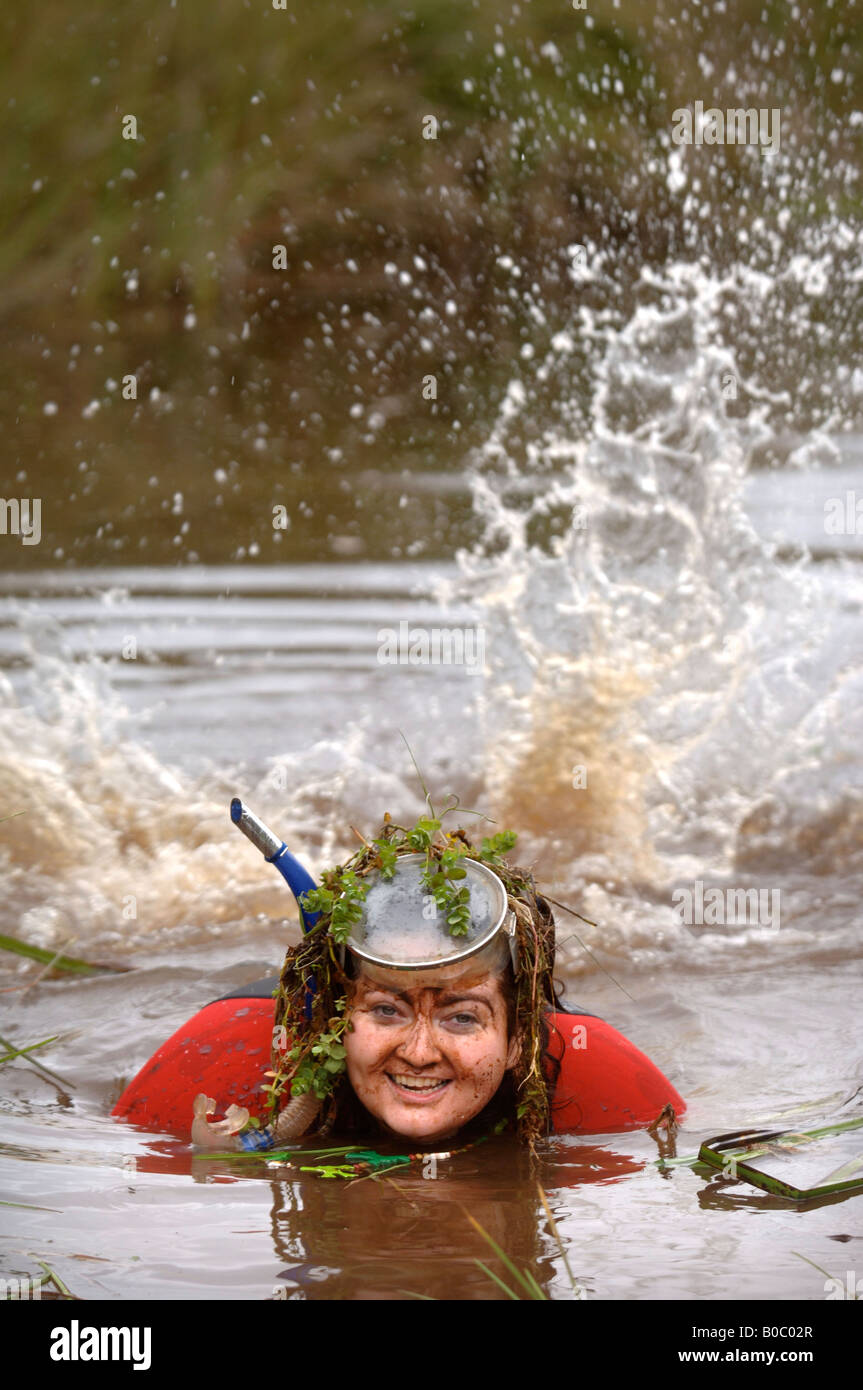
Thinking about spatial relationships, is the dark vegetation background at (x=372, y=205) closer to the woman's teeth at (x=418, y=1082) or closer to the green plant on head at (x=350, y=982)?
the green plant on head at (x=350, y=982)

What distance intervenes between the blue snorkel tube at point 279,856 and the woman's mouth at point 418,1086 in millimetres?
203

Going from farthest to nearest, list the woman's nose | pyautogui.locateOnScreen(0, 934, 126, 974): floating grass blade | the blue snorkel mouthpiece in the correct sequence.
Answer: pyautogui.locateOnScreen(0, 934, 126, 974): floating grass blade
the blue snorkel mouthpiece
the woman's nose

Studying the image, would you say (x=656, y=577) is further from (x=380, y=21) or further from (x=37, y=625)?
(x=380, y=21)

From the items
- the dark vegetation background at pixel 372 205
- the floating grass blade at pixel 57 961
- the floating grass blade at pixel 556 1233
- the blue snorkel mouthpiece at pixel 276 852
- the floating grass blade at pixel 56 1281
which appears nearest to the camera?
the floating grass blade at pixel 56 1281

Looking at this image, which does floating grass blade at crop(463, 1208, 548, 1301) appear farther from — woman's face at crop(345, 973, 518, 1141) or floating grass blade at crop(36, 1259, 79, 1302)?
floating grass blade at crop(36, 1259, 79, 1302)

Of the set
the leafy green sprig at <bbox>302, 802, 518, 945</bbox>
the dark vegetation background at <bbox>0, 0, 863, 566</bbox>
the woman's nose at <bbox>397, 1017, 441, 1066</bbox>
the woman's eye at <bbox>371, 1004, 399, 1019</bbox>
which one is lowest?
the woman's nose at <bbox>397, 1017, 441, 1066</bbox>

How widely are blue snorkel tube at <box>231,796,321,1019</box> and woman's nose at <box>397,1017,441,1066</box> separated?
0.72 feet

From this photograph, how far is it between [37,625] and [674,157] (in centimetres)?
→ 812

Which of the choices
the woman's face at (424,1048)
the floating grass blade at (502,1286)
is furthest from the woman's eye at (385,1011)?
the floating grass blade at (502,1286)

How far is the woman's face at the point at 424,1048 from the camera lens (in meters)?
3.02

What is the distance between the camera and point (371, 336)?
14.9 meters

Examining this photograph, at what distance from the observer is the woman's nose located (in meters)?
3.00

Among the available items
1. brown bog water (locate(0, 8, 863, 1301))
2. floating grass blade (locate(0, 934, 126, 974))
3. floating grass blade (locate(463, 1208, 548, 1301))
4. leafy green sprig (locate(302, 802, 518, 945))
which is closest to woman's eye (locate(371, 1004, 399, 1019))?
leafy green sprig (locate(302, 802, 518, 945))

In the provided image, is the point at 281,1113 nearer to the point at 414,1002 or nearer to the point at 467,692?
the point at 414,1002
